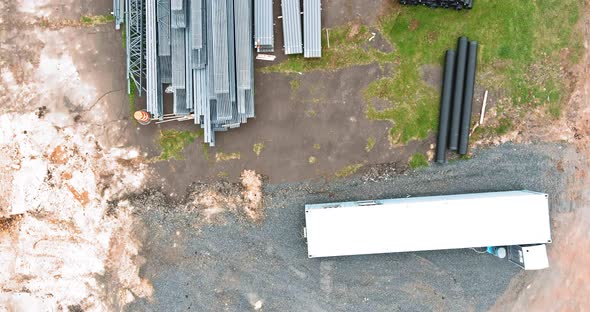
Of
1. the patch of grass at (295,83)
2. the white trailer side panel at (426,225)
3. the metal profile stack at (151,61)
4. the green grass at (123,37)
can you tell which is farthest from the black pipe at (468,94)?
the green grass at (123,37)

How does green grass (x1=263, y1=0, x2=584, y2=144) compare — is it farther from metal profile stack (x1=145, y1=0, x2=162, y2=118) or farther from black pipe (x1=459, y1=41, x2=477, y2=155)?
metal profile stack (x1=145, y1=0, x2=162, y2=118)

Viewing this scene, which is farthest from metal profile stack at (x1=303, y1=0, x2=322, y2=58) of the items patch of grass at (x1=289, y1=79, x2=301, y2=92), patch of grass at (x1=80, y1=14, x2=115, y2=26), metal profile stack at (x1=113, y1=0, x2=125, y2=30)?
patch of grass at (x1=80, y1=14, x2=115, y2=26)

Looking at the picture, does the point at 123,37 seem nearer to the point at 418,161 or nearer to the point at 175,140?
the point at 175,140

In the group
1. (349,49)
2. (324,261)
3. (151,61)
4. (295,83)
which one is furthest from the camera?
(295,83)

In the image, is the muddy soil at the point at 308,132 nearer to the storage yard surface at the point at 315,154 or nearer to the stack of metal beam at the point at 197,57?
the storage yard surface at the point at 315,154

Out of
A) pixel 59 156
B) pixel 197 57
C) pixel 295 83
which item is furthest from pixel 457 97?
pixel 59 156

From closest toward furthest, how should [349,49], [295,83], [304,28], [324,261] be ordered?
[304,28], [324,261], [349,49], [295,83]

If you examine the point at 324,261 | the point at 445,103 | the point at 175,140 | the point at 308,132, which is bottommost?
the point at 324,261
